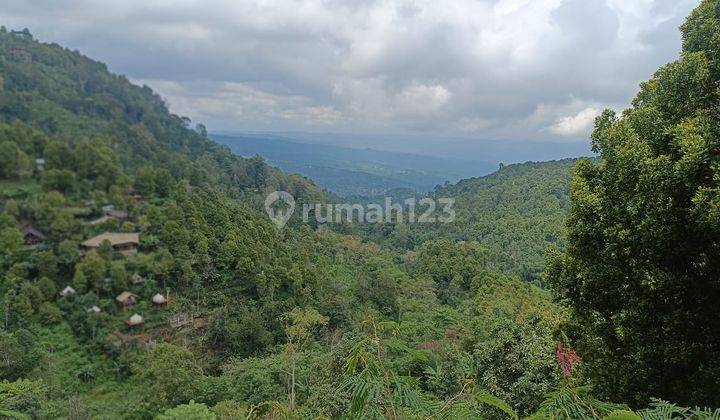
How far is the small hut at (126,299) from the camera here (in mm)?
16239

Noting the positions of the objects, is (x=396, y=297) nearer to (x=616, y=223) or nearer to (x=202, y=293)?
(x=202, y=293)

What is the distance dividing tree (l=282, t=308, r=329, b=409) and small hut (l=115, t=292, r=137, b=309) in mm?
5814

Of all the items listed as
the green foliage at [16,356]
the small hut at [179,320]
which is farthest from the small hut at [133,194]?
the green foliage at [16,356]

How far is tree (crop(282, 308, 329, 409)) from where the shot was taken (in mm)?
12344

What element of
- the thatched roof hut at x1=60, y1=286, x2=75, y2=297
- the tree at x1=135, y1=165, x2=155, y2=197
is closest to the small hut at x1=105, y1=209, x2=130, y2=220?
the tree at x1=135, y1=165, x2=155, y2=197

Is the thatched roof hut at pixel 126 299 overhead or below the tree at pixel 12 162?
below

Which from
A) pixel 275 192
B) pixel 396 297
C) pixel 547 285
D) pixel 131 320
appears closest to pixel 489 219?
pixel 275 192

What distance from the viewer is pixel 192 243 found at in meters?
19.9

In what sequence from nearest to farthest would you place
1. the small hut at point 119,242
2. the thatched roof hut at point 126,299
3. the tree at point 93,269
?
the tree at point 93,269 → the small hut at point 119,242 → the thatched roof hut at point 126,299

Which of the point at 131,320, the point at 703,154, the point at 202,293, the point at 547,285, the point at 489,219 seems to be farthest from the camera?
the point at 489,219

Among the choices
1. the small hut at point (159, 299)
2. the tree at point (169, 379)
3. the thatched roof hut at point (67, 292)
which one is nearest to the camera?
the tree at point (169, 379)

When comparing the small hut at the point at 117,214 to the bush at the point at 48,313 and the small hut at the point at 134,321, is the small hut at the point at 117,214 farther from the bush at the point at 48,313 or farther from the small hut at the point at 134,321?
the small hut at the point at 134,321

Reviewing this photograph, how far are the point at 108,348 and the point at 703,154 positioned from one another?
1690 centimetres
